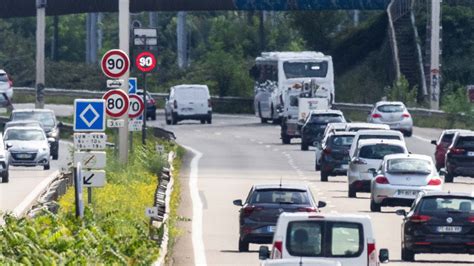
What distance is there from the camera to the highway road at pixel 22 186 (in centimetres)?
3906

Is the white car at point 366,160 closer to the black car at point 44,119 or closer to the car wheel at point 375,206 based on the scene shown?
the car wheel at point 375,206

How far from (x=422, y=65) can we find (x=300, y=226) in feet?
227

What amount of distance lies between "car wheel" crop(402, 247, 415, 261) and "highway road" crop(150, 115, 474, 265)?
153 millimetres

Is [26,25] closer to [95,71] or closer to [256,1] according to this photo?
[95,71]

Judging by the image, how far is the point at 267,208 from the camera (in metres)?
29.0

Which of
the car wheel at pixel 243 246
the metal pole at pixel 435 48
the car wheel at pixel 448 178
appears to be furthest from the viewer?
the metal pole at pixel 435 48

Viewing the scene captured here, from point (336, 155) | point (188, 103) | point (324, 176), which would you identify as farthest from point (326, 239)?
point (188, 103)

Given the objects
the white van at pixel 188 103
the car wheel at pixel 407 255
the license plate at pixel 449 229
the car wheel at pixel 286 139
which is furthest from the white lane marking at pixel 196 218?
the white van at pixel 188 103

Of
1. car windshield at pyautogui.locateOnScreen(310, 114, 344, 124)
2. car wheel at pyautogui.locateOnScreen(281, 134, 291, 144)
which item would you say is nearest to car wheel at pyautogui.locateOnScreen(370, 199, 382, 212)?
car windshield at pyautogui.locateOnScreen(310, 114, 344, 124)

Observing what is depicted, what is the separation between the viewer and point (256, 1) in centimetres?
9306

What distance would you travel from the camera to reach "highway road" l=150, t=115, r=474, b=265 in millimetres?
29922

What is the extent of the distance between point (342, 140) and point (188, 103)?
1349 inches

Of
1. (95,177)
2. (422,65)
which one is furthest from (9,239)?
(422,65)

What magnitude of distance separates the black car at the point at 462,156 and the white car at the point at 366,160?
15.7ft
